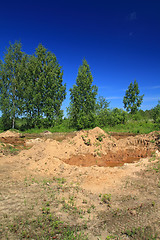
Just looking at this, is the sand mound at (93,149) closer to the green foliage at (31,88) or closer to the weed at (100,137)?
the weed at (100,137)

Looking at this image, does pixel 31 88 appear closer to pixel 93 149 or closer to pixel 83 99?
pixel 83 99

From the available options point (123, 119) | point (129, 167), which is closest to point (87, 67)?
point (123, 119)

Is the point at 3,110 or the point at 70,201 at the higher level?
the point at 3,110

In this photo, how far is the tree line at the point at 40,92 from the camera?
27.8m

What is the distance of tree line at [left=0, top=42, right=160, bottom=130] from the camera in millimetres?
27750

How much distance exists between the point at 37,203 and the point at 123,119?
31.2 metres

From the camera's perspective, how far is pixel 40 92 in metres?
29.2

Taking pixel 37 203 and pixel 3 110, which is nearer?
pixel 37 203

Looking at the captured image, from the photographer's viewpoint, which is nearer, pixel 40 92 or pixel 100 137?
pixel 100 137

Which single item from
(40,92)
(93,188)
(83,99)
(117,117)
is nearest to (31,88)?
(40,92)

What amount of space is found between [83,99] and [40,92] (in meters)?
7.95

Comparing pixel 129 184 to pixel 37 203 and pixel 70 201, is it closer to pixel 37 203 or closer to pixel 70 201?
pixel 70 201

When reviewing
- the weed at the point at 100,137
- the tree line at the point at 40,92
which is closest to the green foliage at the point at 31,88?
the tree line at the point at 40,92

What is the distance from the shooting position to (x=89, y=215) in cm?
496
